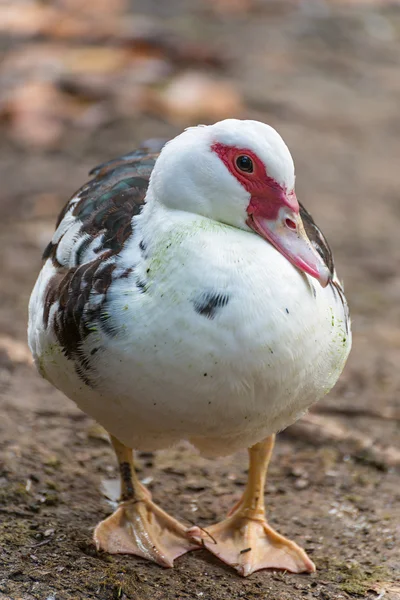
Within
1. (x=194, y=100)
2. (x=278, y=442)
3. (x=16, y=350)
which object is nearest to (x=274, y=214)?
(x=278, y=442)

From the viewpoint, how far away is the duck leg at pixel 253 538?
354 cm

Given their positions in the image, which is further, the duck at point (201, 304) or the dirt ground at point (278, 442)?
the dirt ground at point (278, 442)

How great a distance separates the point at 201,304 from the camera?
2.81 m

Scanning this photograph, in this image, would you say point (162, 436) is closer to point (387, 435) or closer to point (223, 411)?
point (223, 411)

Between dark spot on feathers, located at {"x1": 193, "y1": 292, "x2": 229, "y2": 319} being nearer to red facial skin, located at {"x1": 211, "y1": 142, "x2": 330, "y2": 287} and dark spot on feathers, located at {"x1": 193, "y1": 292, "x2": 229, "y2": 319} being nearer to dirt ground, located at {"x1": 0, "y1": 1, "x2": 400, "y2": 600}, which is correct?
red facial skin, located at {"x1": 211, "y1": 142, "x2": 330, "y2": 287}

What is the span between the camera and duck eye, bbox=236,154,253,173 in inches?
117

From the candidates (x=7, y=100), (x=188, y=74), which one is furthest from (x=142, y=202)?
(x=188, y=74)

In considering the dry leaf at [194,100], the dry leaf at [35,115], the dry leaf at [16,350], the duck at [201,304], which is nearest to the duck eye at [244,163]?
the duck at [201,304]

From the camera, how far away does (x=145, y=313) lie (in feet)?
9.41

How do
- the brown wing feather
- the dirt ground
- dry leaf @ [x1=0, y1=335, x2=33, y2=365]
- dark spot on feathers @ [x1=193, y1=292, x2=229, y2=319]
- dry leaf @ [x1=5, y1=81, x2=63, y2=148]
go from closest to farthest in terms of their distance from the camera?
1. dark spot on feathers @ [x1=193, y1=292, x2=229, y2=319]
2. the brown wing feather
3. the dirt ground
4. dry leaf @ [x1=0, y1=335, x2=33, y2=365]
5. dry leaf @ [x1=5, y1=81, x2=63, y2=148]

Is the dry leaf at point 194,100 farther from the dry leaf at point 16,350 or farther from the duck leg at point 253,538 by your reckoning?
the duck leg at point 253,538

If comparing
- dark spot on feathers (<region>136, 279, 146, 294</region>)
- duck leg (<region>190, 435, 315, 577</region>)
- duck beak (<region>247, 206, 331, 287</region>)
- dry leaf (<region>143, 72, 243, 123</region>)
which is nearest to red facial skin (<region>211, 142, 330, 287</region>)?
duck beak (<region>247, 206, 331, 287</region>)

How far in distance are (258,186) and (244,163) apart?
0.28ft

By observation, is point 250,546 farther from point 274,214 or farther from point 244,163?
point 244,163
